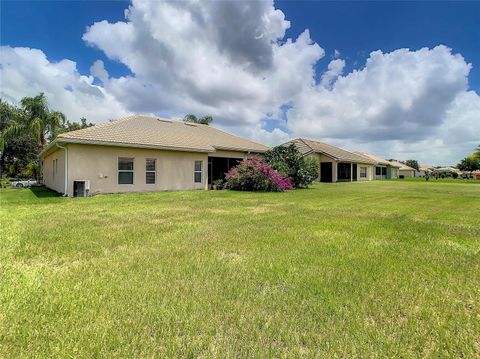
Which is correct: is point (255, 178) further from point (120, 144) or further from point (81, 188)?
→ point (81, 188)

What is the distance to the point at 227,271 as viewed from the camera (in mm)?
4156

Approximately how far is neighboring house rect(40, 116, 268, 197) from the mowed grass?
27.2 feet

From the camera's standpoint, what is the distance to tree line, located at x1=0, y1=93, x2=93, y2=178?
29.8m

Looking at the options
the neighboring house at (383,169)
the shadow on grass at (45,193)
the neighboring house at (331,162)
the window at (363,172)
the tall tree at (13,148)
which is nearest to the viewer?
the shadow on grass at (45,193)

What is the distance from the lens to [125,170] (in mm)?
16031

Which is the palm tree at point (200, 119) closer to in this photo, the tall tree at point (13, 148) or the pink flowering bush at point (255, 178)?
the tall tree at point (13, 148)

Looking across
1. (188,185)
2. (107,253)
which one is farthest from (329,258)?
(188,185)

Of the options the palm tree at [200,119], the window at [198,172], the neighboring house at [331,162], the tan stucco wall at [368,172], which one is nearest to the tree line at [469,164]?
the tan stucco wall at [368,172]

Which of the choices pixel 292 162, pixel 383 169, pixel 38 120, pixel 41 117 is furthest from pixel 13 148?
pixel 383 169

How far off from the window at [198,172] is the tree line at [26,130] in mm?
18779

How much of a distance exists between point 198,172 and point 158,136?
353cm

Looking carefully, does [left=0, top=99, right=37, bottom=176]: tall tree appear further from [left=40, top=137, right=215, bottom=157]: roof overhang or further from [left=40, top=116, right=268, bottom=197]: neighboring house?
[left=40, top=137, right=215, bottom=157]: roof overhang

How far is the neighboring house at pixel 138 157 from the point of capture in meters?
14.5

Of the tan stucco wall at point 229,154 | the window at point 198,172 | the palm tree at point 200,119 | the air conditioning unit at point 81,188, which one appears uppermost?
the palm tree at point 200,119
